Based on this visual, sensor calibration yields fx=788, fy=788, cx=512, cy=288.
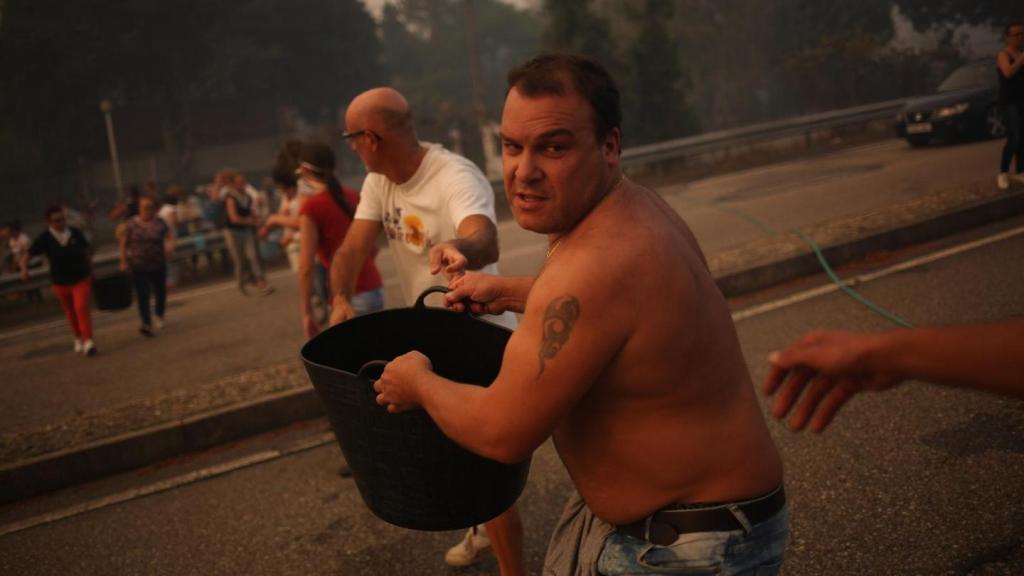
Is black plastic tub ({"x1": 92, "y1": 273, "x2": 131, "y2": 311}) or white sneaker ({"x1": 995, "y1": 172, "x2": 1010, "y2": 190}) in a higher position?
white sneaker ({"x1": 995, "y1": 172, "x2": 1010, "y2": 190})

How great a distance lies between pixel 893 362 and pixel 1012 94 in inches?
389

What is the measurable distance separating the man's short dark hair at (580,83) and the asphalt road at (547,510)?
214 cm

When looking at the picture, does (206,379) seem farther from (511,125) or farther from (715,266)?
(511,125)

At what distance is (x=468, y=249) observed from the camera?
3041 mm

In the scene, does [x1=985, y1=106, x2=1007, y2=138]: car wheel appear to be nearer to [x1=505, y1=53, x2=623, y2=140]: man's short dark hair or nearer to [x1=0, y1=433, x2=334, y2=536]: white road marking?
[x1=0, y1=433, x2=334, y2=536]: white road marking

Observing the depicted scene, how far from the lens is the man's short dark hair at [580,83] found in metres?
1.80

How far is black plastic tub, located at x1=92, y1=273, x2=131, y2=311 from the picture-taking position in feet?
31.6

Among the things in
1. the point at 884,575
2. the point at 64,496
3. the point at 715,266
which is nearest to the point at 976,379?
the point at 884,575

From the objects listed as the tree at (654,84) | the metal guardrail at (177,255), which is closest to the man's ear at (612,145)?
the metal guardrail at (177,255)

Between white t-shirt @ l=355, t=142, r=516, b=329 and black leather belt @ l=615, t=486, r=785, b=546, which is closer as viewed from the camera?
black leather belt @ l=615, t=486, r=785, b=546

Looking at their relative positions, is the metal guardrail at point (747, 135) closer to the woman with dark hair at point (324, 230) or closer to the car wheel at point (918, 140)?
the car wheel at point (918, 140)

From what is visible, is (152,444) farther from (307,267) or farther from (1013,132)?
(1013,132)

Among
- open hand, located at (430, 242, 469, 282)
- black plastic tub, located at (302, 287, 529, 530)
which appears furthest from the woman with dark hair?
black plastic tub, located at (302, 287, 529, 530)

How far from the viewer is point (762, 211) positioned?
38.8ft
